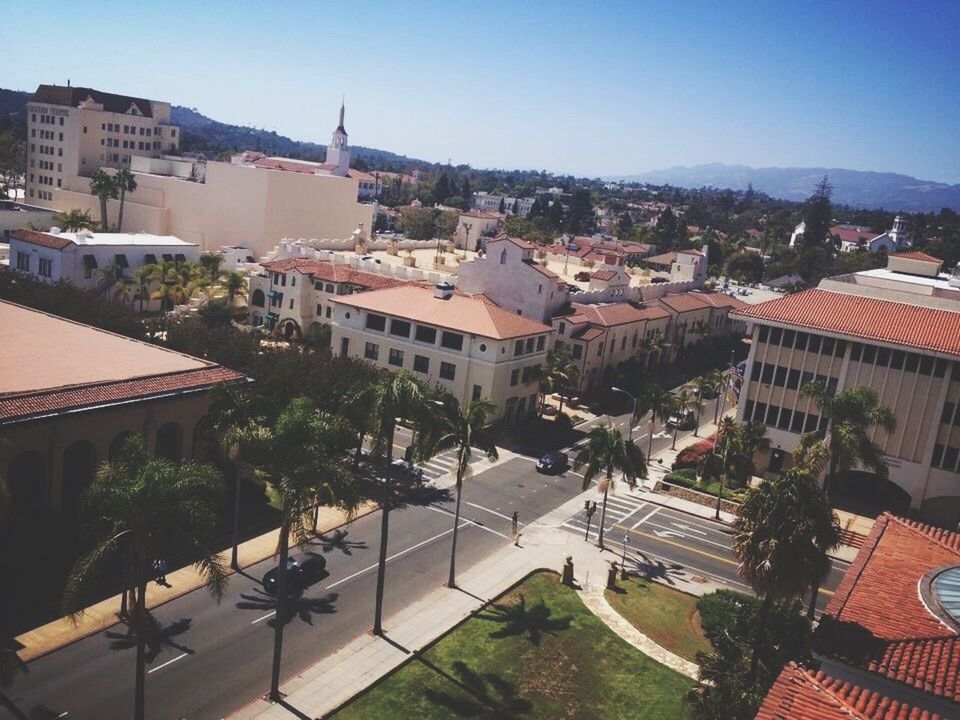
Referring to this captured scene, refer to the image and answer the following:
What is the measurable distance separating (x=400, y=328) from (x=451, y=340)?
16.7ft

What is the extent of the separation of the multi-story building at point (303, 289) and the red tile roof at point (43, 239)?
20465 millimetres

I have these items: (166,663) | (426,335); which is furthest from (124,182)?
(166,663)

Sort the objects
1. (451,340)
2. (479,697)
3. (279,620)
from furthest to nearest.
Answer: (451,340)
(479,697)
(279,620)

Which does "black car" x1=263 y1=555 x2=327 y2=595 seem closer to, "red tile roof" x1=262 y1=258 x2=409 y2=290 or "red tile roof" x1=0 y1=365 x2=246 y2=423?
"red tile roof" x1=0 y1=365 x2=246 y2=423

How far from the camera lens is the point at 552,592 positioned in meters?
37.8

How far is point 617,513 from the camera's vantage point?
49938 millimetres

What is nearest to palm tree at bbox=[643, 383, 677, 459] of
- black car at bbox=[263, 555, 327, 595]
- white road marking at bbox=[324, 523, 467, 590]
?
white road marking at bbox=[324, 523, 467, 590]

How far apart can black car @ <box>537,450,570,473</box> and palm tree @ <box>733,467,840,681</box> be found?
28442 mm

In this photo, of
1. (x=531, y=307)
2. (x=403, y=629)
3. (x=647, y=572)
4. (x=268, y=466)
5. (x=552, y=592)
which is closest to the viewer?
(x=268, y=466)

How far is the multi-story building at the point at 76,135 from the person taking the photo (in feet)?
413

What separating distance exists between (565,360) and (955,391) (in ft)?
94.5

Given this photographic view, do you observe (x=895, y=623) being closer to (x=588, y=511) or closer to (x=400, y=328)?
(x=588, y=511)

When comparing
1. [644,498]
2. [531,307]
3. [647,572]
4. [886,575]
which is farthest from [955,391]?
[531,307]

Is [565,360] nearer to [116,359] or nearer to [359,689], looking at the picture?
[116,359]
